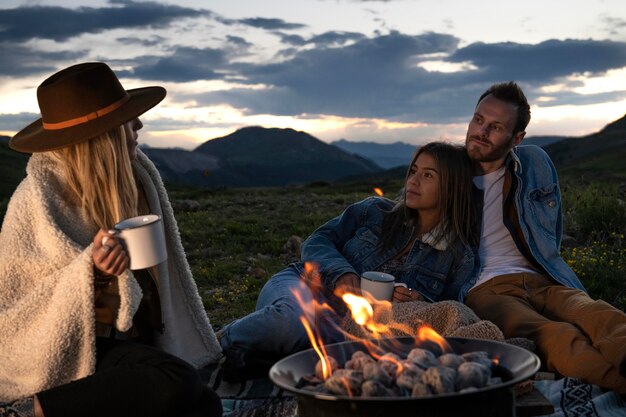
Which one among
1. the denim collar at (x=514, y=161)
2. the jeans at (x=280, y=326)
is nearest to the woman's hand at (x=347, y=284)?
the jeans at (x=280, y=326)

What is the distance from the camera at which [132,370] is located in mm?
4098

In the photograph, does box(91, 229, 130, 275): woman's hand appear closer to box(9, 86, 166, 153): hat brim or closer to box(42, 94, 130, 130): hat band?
box(9, 86, 166, 153): hat brim

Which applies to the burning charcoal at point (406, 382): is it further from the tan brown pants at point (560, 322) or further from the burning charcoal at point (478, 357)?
the tan brown pants at point (560, 322)

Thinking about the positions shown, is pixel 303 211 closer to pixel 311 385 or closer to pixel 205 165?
pixel 311 385

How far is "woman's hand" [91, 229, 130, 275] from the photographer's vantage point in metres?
3.75

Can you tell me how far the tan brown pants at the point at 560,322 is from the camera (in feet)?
16.0

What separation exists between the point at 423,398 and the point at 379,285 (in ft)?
7.04

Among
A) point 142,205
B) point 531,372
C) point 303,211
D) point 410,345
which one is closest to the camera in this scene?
point 531,372

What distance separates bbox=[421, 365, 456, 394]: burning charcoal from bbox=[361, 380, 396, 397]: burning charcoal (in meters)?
0.15

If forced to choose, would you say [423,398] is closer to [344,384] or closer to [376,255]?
[344,384]

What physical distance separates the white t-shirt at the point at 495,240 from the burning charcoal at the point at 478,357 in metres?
2.50

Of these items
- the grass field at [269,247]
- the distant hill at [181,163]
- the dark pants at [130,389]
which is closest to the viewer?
the dark pants at [130,389]

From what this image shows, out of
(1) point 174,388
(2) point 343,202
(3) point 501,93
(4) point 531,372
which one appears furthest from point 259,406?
(2) point 343,202

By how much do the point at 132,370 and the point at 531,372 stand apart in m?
2.06
